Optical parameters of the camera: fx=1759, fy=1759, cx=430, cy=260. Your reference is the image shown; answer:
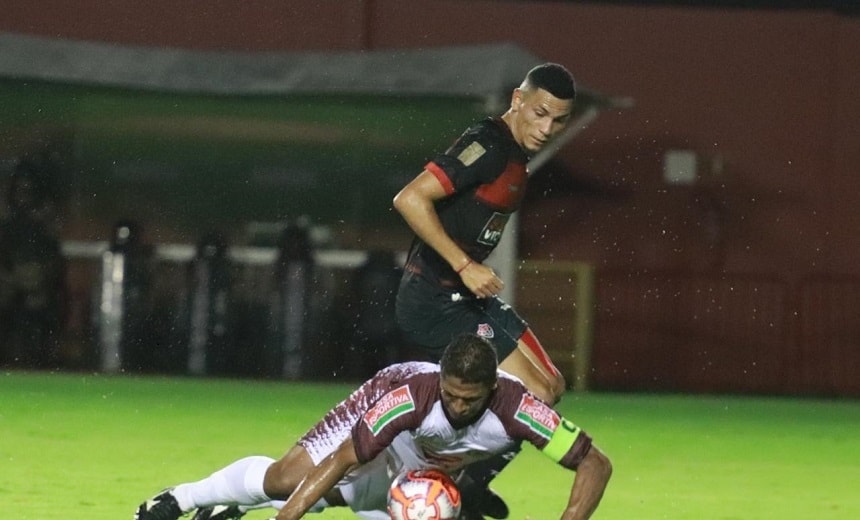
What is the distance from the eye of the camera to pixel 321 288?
18688 millimetres

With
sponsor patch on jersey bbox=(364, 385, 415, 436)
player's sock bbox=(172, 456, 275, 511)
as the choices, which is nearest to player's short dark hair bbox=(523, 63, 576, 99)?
sponsor patch on jersey bbox=(364, 385, 415, 436)

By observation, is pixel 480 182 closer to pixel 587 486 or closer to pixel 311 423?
pixel 587 486

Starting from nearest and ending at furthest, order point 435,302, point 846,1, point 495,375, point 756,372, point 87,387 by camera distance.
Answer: point 495,375, point 435,302, point 87,387, point 756,372, point 846,1

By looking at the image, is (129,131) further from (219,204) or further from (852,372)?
(852,372)

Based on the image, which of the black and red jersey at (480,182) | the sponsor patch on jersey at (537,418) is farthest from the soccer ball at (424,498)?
the black and red jersey at (480,182)

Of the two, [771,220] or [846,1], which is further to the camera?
[846,1]

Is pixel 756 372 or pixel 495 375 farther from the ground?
pixel 495 375

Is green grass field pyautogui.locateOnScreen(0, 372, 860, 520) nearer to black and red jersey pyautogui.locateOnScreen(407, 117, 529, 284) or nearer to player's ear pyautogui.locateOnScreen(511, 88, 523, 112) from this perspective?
black and red jersey pyautogui.locateOnScreen(407, 117, 529, 284)

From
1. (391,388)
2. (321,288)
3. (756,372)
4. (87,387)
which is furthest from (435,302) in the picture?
(756,372)

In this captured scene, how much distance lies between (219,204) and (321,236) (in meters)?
1.18

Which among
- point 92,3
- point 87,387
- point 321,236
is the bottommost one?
point 87,387

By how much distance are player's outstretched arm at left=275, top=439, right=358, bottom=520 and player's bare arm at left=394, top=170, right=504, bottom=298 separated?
961 mm

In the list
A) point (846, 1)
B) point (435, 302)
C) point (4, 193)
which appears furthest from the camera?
point (846, 1)

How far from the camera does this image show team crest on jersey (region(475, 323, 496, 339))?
7.70m
